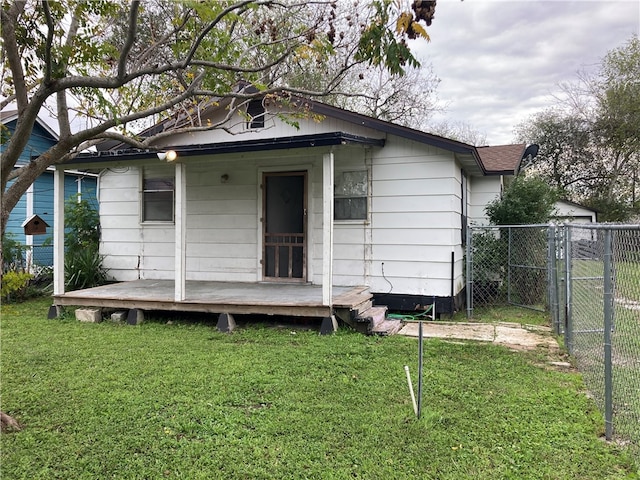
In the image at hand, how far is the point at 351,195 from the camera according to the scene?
299 inches

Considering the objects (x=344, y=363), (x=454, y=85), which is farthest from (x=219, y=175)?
(x=454, y=85)

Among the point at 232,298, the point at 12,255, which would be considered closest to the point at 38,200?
the point at 12,255

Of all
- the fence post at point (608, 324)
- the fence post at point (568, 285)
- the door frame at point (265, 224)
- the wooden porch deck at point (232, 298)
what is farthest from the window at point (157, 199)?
the fence post at point (608, 324)

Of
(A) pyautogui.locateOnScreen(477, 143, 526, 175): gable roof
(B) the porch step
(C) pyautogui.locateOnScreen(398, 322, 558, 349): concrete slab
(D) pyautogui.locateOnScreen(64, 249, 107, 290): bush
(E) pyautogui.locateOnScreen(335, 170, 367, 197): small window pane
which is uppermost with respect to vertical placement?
(A) pyautogui.locateOnScreen(477, 143, 526, 175): gable roof

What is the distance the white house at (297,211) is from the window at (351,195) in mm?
19

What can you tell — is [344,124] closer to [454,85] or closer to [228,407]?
[228,407]

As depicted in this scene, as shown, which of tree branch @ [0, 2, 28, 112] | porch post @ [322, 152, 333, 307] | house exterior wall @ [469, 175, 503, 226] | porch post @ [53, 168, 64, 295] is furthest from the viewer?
house exterior wall @ [469, 175, 503, 226]

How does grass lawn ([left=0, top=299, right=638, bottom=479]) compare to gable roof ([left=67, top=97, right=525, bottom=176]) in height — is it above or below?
below

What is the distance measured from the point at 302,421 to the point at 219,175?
6.09 m

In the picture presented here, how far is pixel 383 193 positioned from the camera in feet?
24.1

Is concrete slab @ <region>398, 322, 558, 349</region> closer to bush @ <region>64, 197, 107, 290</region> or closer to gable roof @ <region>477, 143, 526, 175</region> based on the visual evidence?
gable roof @ <region>477, 143, 526, 175</region>

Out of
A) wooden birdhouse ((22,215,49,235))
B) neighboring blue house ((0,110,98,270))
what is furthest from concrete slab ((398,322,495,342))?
neighboring blue house ((0,110,98,270))

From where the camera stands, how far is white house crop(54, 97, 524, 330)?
6.61 meters

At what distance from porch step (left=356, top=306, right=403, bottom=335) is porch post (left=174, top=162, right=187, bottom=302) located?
271 centimetres
